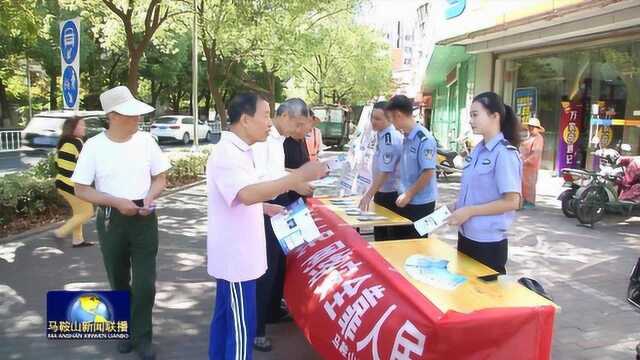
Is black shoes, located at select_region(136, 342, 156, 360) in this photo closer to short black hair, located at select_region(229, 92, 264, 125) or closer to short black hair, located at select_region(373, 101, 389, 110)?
short black hair, located at select_region(229, 92, 264, 125)

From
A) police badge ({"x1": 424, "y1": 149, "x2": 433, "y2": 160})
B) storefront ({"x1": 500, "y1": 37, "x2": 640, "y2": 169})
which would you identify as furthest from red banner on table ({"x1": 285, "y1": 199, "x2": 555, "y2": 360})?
storefront ({"x1": 500, "y1": 37, "x2": 640, "y2": 169})

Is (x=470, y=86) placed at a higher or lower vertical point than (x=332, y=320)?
higher

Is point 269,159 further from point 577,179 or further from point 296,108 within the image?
point 577,179

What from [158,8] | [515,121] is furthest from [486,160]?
[158,8]

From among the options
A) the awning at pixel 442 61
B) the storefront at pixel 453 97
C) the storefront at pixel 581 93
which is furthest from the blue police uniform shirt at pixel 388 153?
the awning at pixel 442 61

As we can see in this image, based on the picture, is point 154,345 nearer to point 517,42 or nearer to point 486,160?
point 486,160

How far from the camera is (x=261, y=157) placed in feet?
11.2

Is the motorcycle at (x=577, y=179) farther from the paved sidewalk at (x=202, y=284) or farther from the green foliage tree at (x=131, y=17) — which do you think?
the green foliage tree at (x=131, y=17)

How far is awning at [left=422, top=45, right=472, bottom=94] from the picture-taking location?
57.5 ft

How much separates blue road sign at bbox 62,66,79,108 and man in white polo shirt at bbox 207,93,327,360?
13.8 ft

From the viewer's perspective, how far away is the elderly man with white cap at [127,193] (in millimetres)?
3291

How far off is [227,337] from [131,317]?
971 mm
